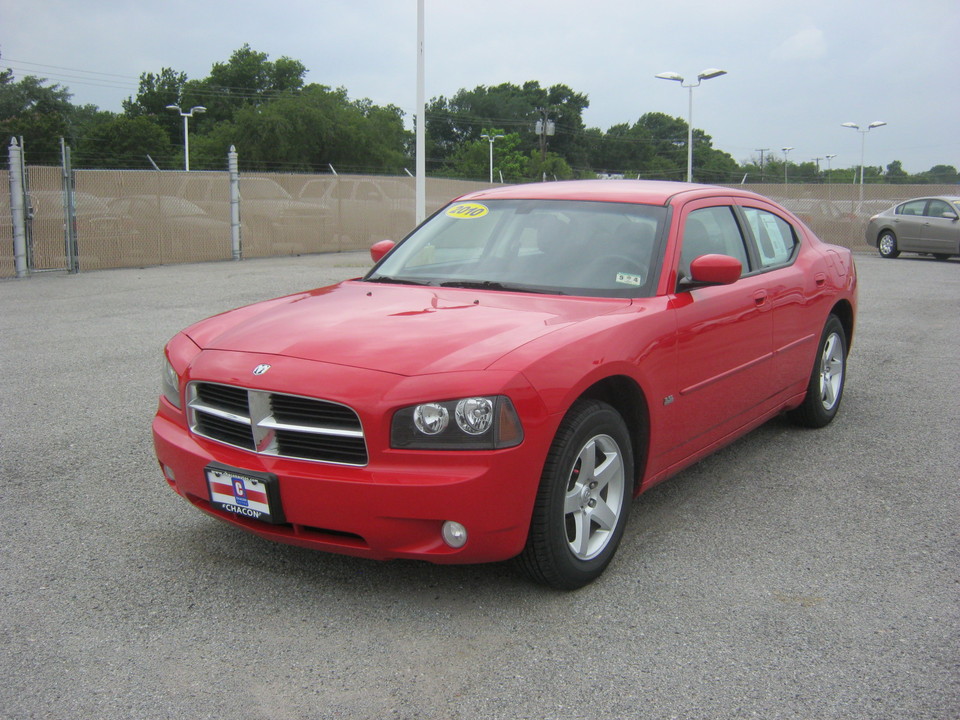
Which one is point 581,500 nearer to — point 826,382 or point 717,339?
point 717,339

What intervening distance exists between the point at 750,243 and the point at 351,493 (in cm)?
294

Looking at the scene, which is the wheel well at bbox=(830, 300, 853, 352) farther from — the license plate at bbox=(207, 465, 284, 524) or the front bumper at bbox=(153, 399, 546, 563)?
the license plate at bbox=(207, 465, 284, 524)

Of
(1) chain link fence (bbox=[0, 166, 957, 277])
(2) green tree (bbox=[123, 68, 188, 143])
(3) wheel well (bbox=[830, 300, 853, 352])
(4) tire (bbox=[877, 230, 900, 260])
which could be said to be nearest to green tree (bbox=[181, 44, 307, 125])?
(2) green tree (bbox=[123, 68, 188, 143])

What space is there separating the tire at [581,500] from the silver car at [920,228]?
20.5 meters

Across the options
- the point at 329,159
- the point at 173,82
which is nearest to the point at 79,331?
the point at 329,159

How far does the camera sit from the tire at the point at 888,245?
2298 cm

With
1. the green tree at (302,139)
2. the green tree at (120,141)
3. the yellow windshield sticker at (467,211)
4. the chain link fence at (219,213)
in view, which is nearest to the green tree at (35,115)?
the green tree at (120,141)

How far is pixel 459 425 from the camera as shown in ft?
10.4

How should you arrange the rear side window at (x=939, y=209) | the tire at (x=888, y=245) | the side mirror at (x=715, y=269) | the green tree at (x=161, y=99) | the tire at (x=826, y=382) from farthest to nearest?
the green tree at (x=161, y=99) → the tire at (x=888, y=245) → the rear side window at (x=939, y=209) → the tire at (x=826, y=382) → the side mirror at (x=715, y=269)

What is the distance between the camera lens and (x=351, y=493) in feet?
10.4

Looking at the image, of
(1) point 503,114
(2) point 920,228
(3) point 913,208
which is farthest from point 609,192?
(1) point 503,114

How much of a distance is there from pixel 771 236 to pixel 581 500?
8.63 ft

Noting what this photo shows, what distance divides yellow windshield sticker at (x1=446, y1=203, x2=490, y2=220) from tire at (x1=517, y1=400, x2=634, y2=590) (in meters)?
1.73

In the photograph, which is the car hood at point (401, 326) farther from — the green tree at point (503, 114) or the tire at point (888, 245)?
the green tree at point (503, 114)
